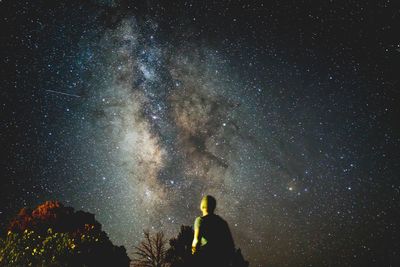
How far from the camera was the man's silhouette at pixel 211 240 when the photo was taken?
3.55 meters

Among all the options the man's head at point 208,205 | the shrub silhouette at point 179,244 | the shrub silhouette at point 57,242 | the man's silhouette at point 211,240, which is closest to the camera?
the man's silhouette at point 211,240

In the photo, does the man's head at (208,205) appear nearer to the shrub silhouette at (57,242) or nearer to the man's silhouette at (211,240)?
the man's silhouette at (211,240)

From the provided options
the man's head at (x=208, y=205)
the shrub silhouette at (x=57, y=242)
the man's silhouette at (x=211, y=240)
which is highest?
the shrub silhouette at (x=57, y=242)

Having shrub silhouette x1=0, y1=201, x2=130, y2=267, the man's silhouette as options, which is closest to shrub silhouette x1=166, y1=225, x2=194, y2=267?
shrub silhouette x1=0, y1=201, x2=130, y2=267

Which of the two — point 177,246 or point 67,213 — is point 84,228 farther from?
point 177,246

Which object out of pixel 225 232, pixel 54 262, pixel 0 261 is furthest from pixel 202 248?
pixel 0 261

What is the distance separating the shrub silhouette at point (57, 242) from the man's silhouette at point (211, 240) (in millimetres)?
7833

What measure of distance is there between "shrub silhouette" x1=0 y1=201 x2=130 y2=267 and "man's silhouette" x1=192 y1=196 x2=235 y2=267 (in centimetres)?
783

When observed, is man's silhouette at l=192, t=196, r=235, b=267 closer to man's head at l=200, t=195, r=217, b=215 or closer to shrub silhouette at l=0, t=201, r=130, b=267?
man's head at l=200, t=195, r=217, b=215

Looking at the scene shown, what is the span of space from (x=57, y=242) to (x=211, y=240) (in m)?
8.90

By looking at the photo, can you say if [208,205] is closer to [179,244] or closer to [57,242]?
[57,242]

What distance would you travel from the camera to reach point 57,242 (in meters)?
10.1

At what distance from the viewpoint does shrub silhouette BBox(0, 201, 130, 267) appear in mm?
9156

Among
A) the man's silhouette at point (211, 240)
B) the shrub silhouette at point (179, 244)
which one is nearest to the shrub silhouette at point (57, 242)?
the shrub silhouette at point (179, 244)
